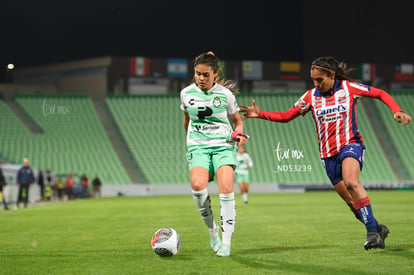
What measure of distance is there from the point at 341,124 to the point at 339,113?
0.46 ft

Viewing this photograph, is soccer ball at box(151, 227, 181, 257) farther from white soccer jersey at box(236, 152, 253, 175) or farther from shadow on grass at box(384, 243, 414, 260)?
white soccer jersey at box(236, 152, 253, 175)

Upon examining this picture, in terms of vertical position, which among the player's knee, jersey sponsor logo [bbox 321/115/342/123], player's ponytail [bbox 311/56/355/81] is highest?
player's ponytail [bbox 311/56/355/81]

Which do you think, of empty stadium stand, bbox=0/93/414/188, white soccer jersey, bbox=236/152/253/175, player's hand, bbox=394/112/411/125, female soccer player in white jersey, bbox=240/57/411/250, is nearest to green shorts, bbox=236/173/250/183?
white soccer jersey, bbox=236/152/253/175

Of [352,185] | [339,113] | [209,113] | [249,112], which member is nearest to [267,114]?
[249,112]

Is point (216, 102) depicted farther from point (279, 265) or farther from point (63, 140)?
point (63, 140)

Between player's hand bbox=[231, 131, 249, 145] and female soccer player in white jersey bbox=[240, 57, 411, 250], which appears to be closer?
player's hand bbox=[231, 131, 249, 145]

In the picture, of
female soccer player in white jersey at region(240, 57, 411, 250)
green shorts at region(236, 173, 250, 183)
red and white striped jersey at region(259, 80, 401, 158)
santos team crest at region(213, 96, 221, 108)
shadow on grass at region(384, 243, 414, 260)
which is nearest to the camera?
shadow on grass at region(384, 243, 414, 260)

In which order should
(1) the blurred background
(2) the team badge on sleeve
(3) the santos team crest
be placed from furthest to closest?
(1) the blurred background, (2) the team badge on sleeve, (3) the santos team crest

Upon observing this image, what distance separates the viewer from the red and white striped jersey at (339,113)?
8102 mm

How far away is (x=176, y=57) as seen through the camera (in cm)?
5156

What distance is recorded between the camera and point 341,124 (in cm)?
810

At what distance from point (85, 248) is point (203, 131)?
8.41 ft

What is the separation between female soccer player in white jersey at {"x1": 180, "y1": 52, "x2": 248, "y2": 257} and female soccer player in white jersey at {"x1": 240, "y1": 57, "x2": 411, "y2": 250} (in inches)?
22.8

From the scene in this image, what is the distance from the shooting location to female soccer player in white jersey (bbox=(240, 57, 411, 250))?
7.89 m
